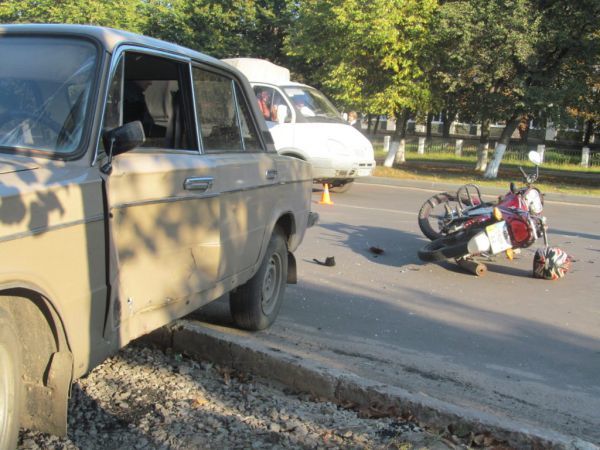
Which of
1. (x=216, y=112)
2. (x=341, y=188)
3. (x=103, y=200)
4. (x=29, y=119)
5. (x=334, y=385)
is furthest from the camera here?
(x=341, y=188)

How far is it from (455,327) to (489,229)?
182cm

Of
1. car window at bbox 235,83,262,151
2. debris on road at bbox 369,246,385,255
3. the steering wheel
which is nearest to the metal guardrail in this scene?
debris on road at bbox 369,246,385,255

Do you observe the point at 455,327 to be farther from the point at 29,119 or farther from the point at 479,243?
the point at 29,119

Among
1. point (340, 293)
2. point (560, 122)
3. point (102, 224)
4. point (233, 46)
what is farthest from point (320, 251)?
point (233, 46)

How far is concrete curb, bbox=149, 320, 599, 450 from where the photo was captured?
11.0ft

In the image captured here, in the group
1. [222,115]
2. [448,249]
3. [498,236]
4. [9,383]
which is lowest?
[448,249]

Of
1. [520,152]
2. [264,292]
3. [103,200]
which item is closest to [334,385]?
[264,292]

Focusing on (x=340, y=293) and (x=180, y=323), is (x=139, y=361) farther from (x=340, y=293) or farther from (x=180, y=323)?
(x=340, y=293)

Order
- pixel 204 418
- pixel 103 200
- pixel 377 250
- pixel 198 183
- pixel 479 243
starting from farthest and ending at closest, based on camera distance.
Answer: pixel 377 250
pixel 479 243
pixel 198 183
pixel 204 418
pixel 103 200

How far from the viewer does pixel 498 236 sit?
7.15m

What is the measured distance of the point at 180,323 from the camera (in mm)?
4641

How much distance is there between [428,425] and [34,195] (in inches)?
92.0

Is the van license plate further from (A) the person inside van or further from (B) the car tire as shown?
(B) the car tire

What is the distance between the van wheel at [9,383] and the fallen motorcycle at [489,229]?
5315mm
